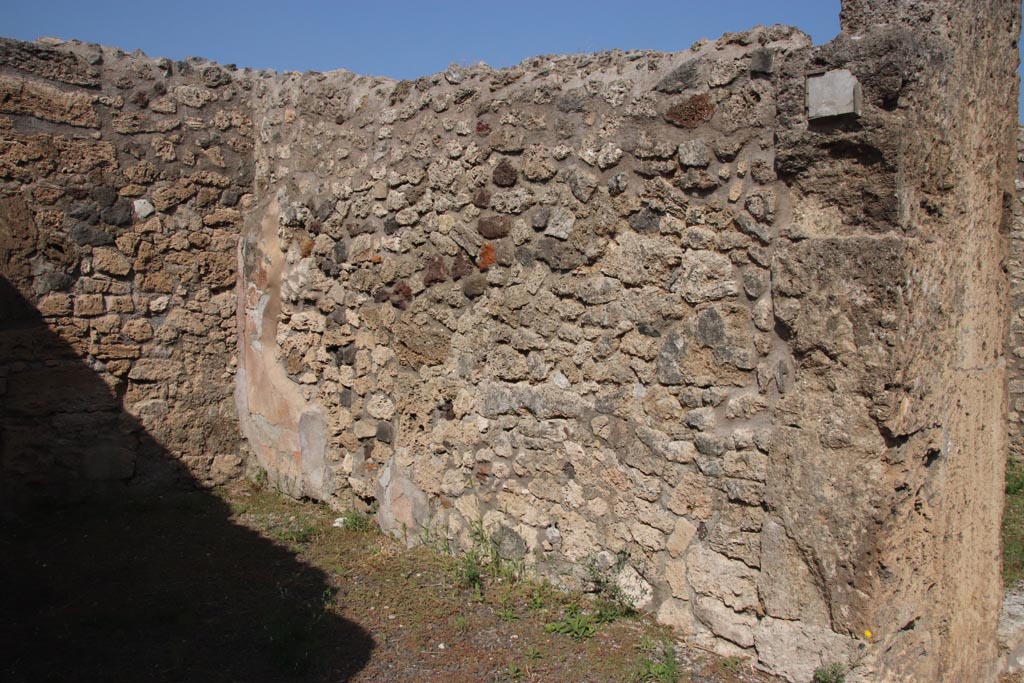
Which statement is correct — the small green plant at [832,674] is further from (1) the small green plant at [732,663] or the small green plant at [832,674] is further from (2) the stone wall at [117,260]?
(2) the stone wall at [117,260]

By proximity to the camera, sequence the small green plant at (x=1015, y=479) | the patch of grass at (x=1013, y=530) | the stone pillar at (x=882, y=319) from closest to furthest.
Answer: the stone pillar at (x=882, y=319) → the patch of grass at (x=1013, y=530) → the small green plant at (x=1015, y=479)

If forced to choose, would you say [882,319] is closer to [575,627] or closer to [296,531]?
[575,627]

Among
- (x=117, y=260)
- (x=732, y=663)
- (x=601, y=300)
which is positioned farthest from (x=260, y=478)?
(x=732, y=663)

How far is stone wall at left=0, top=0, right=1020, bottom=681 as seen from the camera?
2852mm

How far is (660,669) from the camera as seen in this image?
3029 millimetres

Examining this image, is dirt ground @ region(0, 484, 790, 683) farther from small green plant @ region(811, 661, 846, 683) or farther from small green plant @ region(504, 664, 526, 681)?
small green plant @ region(811, 661, 846, 683)

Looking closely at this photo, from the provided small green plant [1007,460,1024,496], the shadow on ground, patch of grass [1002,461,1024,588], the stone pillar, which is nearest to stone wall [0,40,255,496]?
the shadow on ground

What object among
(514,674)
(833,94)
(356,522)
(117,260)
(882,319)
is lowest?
(514,674)

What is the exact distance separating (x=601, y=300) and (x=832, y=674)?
1.58 metres

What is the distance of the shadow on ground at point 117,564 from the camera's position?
3240 mm

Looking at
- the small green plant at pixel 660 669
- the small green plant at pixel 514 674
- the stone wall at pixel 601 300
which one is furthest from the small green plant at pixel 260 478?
the small green plant at pixel 660 669

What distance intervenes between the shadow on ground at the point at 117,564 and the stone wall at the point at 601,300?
2.2 inches

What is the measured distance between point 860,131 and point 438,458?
94.1 inches

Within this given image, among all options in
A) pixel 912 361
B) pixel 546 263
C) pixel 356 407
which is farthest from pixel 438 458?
pixel 912 361
